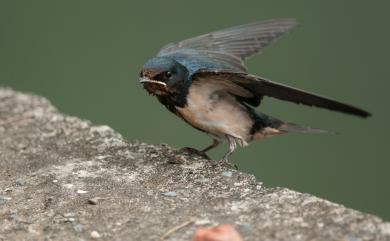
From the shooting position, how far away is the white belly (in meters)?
4.24

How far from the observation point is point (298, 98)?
388cm

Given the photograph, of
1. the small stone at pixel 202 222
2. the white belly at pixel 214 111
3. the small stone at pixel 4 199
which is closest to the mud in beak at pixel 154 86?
the white belly at pixel 214 111

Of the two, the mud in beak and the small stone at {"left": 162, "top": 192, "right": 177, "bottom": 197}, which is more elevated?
the mud in beak

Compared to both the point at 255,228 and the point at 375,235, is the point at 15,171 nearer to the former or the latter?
the point at 255,228

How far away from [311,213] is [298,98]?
0.95m

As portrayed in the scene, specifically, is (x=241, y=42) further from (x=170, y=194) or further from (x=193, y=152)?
(x=170, y=194)

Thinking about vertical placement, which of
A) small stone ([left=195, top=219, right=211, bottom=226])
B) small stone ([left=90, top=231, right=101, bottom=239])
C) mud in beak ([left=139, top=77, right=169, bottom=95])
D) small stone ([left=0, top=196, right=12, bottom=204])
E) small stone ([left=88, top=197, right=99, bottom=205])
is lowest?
small stone ([left=0, top=196, right=12, bottom=204])

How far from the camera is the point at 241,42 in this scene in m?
4.86

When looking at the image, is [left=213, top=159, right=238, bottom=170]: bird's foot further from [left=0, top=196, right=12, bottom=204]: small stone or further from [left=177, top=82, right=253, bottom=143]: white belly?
[left=0, top=196, right=12, bottom=204]: small stone

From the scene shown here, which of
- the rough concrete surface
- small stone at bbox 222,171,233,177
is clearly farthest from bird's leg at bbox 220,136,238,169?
small stone at bbox 222,171,233,177

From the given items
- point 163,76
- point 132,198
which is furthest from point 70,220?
point 163,76

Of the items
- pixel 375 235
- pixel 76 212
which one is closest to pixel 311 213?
pixel 375 235

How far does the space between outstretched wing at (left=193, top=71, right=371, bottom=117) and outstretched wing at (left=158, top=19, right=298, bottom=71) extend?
56 cm

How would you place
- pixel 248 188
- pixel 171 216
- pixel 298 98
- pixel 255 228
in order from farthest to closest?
pixel 298 98
pixel 248 188
pixel 171 216
pixel 255 228
